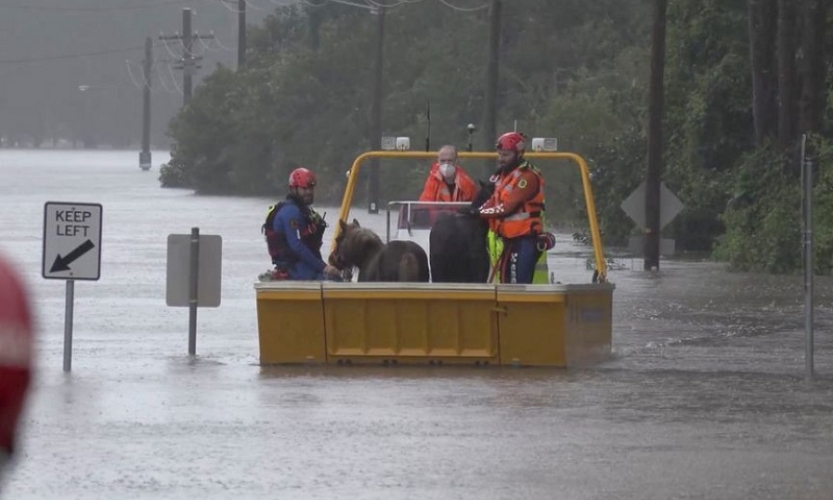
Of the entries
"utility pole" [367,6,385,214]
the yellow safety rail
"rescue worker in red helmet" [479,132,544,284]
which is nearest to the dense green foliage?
"utility pole" [367,6,385,214]

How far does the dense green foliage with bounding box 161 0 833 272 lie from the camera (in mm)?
33656

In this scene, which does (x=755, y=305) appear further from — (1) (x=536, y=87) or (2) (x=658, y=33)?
(1) (x=536, y=87)

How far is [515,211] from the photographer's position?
44.3 ft

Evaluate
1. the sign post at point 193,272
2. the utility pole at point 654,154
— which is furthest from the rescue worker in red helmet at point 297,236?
the utility pole at point 654,154

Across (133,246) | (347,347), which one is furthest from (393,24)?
(347,347)

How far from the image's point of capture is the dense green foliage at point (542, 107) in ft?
110

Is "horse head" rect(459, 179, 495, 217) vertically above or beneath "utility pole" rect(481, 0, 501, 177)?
beneath

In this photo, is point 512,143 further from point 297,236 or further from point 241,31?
point 241,31

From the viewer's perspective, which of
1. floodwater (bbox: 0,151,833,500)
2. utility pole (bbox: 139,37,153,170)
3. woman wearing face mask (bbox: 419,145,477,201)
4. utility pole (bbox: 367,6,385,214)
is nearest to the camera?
floodwater (bbox: 0,151,833,500)

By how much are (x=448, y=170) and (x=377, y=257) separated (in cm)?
116

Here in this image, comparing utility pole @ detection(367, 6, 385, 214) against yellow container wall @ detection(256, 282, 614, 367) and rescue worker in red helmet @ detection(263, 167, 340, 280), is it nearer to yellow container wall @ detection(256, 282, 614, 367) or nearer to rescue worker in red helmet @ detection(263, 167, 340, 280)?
rescue worker in red helmet @ detection(263, 167, 340, 280)

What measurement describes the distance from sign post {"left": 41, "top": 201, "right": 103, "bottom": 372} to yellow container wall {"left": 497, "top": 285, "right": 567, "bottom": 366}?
9.15 ft

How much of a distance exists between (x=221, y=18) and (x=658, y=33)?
115 meters

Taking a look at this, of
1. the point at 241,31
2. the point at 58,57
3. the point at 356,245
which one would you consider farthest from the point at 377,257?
the point at 58,57
